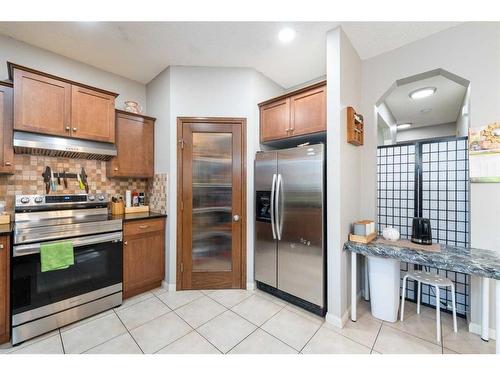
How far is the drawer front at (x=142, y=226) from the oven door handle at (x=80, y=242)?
0.33 feet

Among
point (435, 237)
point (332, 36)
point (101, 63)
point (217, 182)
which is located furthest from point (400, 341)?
point (101, 63)

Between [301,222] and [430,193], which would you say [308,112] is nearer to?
[301,222]

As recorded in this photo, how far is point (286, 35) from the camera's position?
205 cm

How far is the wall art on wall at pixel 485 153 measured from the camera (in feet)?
5.78

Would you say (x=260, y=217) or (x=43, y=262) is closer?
(x=43, y=262)

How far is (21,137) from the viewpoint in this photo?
1976 millimetres

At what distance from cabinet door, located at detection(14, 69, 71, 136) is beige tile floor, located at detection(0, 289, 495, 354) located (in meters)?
1.91

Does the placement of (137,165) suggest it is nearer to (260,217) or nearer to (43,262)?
(43,262)

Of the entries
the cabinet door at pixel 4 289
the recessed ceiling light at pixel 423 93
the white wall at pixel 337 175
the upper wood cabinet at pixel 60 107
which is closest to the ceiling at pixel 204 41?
the white wall at pixel 337 175

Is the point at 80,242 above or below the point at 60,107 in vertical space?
below

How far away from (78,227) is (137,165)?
1.01 metres

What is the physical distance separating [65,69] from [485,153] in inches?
174

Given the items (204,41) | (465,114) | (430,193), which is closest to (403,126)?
(465,114)

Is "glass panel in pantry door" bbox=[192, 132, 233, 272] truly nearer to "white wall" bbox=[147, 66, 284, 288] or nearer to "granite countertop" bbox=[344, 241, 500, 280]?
"white wall" bbox=[147, 66, 284, 288]
